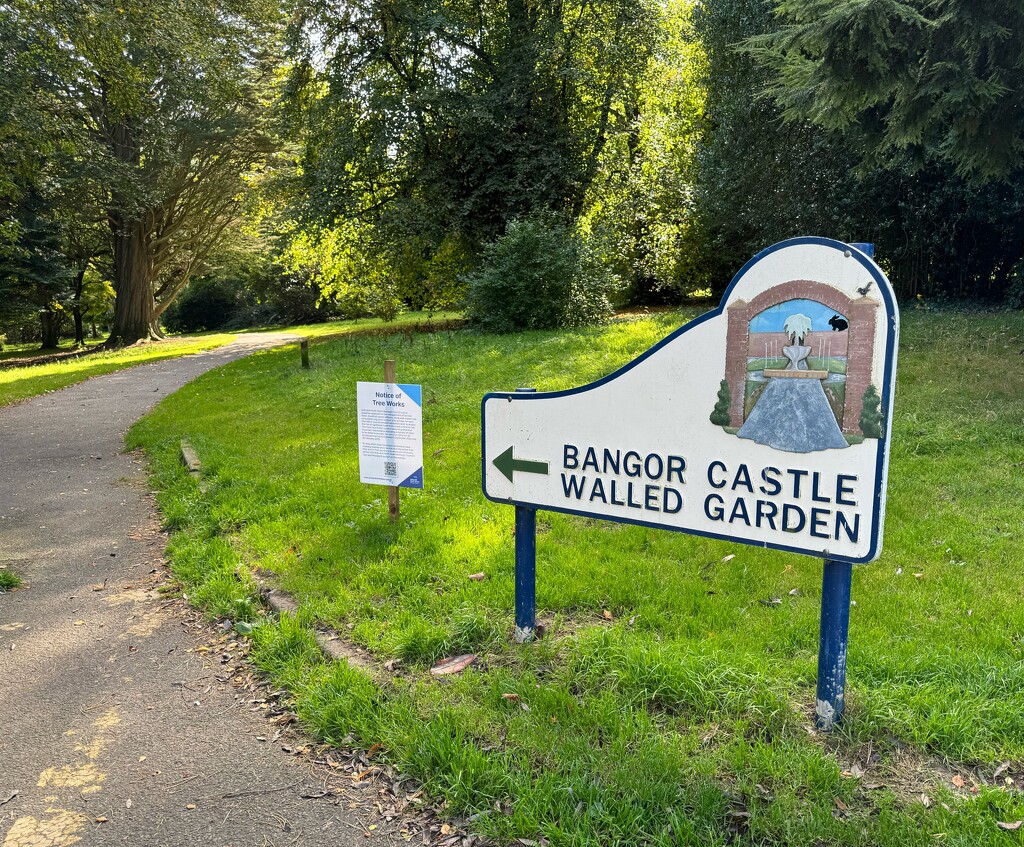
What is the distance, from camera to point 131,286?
2920 centimetres

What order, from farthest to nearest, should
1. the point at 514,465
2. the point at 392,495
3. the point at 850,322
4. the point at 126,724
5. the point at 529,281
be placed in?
the point at 529,281 → the point at 392,495 → the point at 514,465 → the point at 126,724 → the point at 850,322

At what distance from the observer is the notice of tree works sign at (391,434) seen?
514 centimetres

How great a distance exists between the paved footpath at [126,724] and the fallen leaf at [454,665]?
2.43 ft

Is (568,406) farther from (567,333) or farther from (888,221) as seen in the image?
(888,221)

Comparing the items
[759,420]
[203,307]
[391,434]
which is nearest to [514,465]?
[759,420]

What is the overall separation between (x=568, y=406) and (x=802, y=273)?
1.21m

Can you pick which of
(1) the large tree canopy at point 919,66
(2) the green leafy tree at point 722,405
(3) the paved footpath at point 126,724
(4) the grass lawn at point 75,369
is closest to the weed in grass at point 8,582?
(3) the paved footpath at point 126,724

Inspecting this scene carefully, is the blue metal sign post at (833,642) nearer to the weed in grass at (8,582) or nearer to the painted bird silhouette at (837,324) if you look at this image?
the painted bird silhouette at (837,324)

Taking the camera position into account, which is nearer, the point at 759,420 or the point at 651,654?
the point at 759,420

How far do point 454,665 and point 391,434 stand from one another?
2.10 m

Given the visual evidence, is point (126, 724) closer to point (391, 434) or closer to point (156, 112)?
point (391, 434)

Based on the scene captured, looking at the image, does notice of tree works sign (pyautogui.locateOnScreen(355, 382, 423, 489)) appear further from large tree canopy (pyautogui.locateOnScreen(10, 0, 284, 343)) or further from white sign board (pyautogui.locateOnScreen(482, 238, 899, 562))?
large tree canopy (pyautogui.locateOnScreen(10, 0, 284, 343))

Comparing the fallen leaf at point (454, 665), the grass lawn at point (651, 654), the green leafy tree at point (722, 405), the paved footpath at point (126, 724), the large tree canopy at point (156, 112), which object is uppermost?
the large tree canopy at point (156, 112)

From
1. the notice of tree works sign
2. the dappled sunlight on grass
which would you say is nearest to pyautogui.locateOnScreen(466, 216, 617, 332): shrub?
the dappled sunlight on grass
